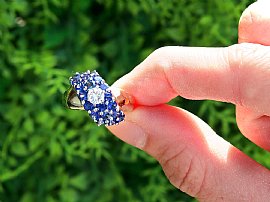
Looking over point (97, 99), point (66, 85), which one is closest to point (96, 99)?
point (97, 99)

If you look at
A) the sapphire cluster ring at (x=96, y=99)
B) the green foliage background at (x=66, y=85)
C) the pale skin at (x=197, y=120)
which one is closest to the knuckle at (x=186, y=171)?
the pale skin at (x=197, y=120)

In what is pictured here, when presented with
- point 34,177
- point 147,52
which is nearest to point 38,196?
point 34,177

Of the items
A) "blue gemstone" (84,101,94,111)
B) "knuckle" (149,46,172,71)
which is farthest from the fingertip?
"blue gemstone" (84,101,94,111)

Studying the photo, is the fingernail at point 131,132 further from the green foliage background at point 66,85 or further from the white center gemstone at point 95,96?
the green foliage background at point 66,85

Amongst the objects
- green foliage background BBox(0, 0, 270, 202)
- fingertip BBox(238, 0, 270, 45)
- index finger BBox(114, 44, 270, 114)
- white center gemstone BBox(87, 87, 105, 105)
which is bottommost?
green foliage background BBox(0, 0, 270, 202)

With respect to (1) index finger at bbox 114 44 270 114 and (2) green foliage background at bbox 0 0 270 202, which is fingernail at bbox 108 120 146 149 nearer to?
(1) index finger at bbox 114 44 270 114

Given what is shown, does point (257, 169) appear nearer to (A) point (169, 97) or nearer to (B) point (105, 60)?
(A) point (169, 97)
